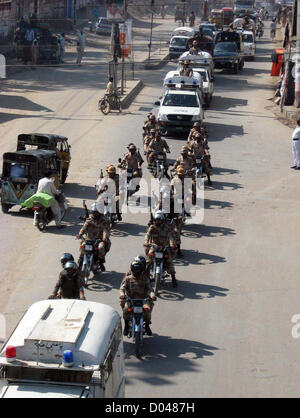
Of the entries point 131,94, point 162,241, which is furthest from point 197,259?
point 131,94

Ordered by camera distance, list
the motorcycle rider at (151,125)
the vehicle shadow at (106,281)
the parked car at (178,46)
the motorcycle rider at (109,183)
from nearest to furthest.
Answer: the vehicle shadow at (106,281)
the motorcycle rider at (109,183)
the motorcycle rider at (151,125)
the parked car at (178,46)

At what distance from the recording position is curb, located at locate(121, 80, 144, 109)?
3678 centimetres

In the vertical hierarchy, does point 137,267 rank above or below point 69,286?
above

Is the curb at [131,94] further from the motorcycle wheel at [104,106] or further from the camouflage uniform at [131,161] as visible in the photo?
the camouflage uniform at [131,161]

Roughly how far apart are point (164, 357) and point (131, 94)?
2738 centimetres

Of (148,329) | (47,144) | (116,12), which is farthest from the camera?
(116,12)

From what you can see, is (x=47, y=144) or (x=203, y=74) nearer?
(x=47, y=144)

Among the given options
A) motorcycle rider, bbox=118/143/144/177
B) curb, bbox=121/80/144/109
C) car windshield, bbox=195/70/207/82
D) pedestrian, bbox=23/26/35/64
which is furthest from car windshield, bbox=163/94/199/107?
pedestrian, bbox=23/26/35/64

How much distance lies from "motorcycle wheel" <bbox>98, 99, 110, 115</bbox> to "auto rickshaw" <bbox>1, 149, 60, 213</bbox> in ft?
46.2

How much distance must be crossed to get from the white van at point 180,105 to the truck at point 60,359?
66.1 ft

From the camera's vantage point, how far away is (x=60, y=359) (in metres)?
9.58

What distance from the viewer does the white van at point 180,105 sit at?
30.5 m

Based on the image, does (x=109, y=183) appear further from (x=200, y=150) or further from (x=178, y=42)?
(x=178, y=42)

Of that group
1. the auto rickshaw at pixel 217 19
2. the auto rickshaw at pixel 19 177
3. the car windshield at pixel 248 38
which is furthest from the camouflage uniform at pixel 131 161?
the auto rickshaw at pixel 217 19
